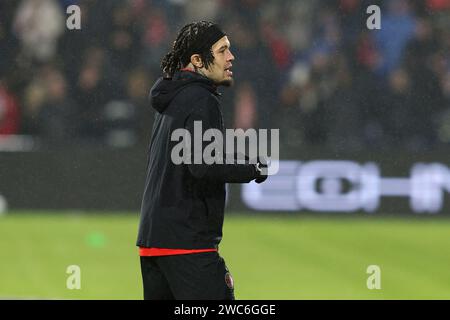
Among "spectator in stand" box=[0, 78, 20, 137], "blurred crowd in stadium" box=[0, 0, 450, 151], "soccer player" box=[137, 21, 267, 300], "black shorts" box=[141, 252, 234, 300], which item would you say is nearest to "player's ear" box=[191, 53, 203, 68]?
"soccer player" box=[137, 21, 267, 300]

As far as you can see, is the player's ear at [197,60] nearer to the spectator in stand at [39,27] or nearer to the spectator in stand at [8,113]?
the spectator in stand at [8,113]

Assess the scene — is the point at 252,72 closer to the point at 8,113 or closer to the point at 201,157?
the point at 8,113

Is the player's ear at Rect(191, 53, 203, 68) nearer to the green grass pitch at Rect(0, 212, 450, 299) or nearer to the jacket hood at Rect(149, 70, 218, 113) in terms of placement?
the jacket hood at Rect(149, 70, 218, 113)

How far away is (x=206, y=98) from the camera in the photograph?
5.69 m

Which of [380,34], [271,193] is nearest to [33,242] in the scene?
[271,193]

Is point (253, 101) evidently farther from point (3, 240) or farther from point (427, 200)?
point (3, 240)

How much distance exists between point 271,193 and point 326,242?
5.72 ft

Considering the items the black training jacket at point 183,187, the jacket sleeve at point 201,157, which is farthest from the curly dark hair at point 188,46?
the jacket sleeve at point 201,157

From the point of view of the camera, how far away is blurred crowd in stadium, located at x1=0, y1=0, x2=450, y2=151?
15.2m

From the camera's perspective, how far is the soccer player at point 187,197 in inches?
225

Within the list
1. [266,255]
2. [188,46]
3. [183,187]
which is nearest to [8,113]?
[266,255]

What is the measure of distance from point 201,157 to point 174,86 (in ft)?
1.53

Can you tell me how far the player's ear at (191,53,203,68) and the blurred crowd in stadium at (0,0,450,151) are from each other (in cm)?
891

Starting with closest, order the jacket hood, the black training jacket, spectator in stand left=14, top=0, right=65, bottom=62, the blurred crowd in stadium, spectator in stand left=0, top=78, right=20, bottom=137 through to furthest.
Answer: the black training jacket → the jacket hood → spectator in stand left=0, top=78, right=20, bottom=137 → the blurred crowd in stadium → spectator in stand left=14, top=0, right=65, bottom=62
